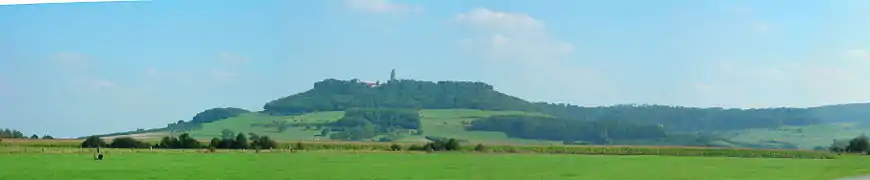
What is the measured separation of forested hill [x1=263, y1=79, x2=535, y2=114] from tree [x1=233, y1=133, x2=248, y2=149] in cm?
66

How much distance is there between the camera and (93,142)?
815 centimetres

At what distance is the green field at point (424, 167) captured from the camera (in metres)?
7.20

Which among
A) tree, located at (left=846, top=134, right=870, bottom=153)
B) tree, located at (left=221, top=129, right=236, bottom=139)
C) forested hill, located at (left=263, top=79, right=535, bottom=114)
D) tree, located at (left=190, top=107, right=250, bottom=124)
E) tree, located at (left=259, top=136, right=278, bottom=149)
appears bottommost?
tree, located at (left=846, top=134, right=870, bottom=153)

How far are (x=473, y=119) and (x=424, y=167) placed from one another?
0.73 metres

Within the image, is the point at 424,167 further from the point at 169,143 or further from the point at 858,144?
the point at 858,144

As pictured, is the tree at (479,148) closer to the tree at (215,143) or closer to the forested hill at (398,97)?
the forested hill at (398,97)

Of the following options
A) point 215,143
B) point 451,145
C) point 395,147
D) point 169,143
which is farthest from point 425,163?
point 169,143

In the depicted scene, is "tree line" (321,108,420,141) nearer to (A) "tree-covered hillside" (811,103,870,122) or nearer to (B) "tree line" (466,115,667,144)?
(B) "tree line" (466,115,667,144)

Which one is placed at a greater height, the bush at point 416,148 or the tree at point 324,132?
the tree at point 324,132

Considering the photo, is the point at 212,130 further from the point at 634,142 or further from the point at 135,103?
the point at 634,142

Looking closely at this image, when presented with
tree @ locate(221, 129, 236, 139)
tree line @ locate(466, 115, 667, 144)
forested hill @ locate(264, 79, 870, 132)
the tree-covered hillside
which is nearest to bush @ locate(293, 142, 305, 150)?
tree @ locate(221, 129, 236, 139)

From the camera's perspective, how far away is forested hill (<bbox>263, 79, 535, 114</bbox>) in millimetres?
7070

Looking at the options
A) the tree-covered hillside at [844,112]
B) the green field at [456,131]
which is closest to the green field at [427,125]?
the green field at [456,131]

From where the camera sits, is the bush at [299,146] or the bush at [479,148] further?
the bush at [299,146]
